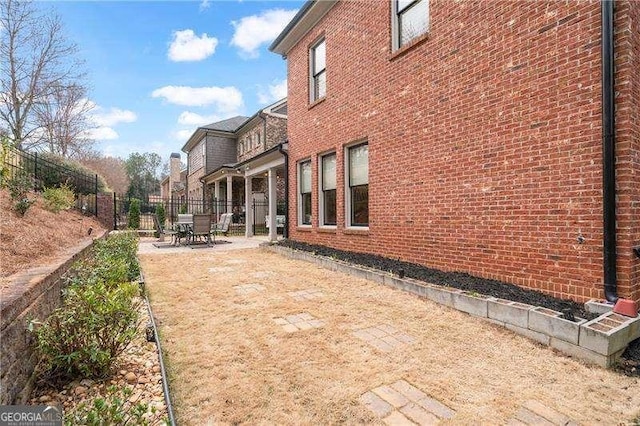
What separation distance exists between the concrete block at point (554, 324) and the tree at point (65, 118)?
19.8 meters

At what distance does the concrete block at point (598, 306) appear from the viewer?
3.14 meters

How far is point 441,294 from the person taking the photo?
13.5 ft

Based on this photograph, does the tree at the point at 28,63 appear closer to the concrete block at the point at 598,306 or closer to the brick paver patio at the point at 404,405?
the brick paver patio at the point at 404,405

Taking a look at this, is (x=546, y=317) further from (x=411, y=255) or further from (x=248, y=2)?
(x=248, y=2)

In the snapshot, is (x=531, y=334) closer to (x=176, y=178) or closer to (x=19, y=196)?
(x=19, y=196)

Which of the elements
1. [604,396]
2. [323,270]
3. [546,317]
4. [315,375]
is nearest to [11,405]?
[315,375]

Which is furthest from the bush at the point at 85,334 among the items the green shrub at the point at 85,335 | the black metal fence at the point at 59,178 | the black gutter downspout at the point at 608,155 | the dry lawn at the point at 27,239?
the black metal fence at the point at 59,178

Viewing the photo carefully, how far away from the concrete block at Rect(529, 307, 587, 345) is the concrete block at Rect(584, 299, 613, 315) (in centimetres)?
34

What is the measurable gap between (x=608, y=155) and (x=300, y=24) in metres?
8.05

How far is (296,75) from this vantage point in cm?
966

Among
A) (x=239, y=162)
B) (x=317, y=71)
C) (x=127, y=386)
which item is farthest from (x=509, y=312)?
(x=239, y=162)

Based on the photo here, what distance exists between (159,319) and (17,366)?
5.66 ft

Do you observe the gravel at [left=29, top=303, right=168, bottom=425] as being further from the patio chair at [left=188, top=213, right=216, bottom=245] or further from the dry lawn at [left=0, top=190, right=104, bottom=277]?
the patio chair at [left=188, top=213, right=216, bottom=245]

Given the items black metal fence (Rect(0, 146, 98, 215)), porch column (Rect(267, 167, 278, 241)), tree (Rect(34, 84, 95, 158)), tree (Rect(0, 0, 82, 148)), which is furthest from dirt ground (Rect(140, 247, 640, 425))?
tree (Rect(34, 84, 95, 158))
